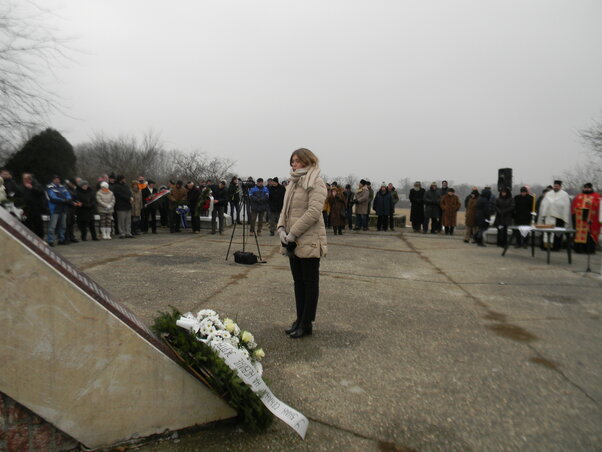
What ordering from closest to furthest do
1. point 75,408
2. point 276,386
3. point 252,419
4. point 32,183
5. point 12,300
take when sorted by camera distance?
point 12,300 → point 75,408 → point 252,419 → point 276,386 → point 32,183

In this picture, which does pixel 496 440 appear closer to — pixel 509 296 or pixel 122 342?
pixel 122 342

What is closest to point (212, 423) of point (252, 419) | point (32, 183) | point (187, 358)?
point (252, 419)

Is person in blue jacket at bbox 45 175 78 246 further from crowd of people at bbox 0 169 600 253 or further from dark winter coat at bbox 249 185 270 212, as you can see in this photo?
dark winter coat at bbox 249 185 270 212

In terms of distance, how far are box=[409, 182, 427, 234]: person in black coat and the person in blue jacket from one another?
40.0 ft

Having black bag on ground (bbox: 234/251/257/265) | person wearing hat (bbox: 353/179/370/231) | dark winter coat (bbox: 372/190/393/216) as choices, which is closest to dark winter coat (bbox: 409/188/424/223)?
dark winter coat (bbox: 372/190/393/216)

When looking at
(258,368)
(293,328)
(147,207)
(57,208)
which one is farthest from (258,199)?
(258,368)

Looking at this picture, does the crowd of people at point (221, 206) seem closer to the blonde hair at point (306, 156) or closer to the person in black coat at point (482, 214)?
the person in black coat at point (482, 214)

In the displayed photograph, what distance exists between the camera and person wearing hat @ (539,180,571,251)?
38.2 ft

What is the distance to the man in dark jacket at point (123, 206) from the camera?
1212cm

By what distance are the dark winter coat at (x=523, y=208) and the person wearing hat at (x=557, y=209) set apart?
0.41m

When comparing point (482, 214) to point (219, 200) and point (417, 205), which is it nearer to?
point (417, 205)

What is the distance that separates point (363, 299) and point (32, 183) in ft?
27.8

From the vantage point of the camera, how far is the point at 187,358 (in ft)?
8.68

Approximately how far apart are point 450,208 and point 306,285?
510 inches
